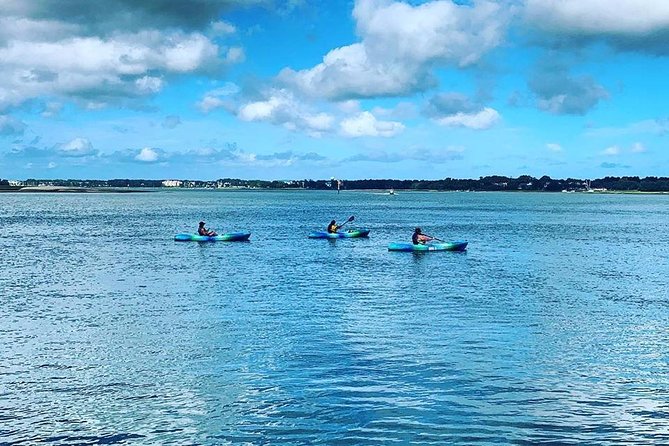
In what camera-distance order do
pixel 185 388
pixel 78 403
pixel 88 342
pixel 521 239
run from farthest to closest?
pixel 521 239
pixel 88 342
pixel 185 388
pixel 78 403

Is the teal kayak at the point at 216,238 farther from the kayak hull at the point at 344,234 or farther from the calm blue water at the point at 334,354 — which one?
the calm blue water at the point at 334,354

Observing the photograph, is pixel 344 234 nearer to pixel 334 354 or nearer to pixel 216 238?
pixel 216 238

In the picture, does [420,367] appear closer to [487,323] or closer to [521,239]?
[487,323]

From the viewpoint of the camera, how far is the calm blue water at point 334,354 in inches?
741

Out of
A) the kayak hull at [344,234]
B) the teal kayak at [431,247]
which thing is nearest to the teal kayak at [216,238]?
the kayak hull at [344,234]

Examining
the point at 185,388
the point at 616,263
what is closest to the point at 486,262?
the point at 616,263

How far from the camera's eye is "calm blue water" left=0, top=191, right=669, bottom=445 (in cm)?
1881

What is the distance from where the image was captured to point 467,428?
60.9ft

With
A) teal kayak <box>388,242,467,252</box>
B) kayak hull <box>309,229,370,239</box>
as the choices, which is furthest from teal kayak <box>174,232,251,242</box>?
teal kayak <box>388,242,467,252</box>

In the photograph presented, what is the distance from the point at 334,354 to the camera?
85.3 feet

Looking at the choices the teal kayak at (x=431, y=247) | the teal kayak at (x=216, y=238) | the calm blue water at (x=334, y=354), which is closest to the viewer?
the calm blue water at (x=334, y=354)

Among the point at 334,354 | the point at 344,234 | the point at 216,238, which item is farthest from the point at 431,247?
the point at 334,354

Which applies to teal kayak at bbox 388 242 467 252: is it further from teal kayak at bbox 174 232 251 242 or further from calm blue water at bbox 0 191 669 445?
teal kayak at bbox 174 232 251 242

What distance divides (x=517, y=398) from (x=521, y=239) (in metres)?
63.7
